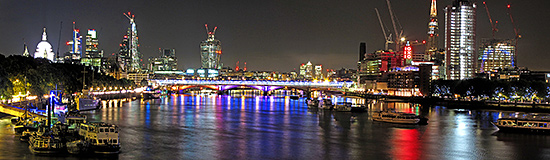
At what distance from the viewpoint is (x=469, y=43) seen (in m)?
173

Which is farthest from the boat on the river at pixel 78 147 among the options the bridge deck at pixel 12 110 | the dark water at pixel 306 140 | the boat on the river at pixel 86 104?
the boat on the river at pixel 86 104

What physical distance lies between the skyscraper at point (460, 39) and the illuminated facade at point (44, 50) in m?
114

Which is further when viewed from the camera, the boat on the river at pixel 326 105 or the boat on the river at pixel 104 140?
the boat on the river at pixel 326 105

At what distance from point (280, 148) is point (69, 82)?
4014cm

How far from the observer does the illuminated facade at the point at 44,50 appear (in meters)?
119

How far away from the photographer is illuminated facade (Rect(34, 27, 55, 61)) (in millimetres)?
119250

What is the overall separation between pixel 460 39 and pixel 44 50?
119645 millimetres

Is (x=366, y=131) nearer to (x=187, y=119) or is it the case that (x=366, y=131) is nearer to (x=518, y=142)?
(x=518, y=142)

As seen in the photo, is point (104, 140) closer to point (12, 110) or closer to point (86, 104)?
point (12, 110)

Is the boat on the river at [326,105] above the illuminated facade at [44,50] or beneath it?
beneath

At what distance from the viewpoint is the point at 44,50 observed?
121 m

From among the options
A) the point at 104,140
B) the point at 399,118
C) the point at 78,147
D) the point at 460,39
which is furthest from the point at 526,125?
the point at 460,39

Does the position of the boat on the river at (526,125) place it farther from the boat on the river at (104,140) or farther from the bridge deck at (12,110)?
the bridge deck at (12,110)

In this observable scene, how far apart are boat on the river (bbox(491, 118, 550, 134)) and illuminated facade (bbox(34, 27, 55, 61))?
102 metres
